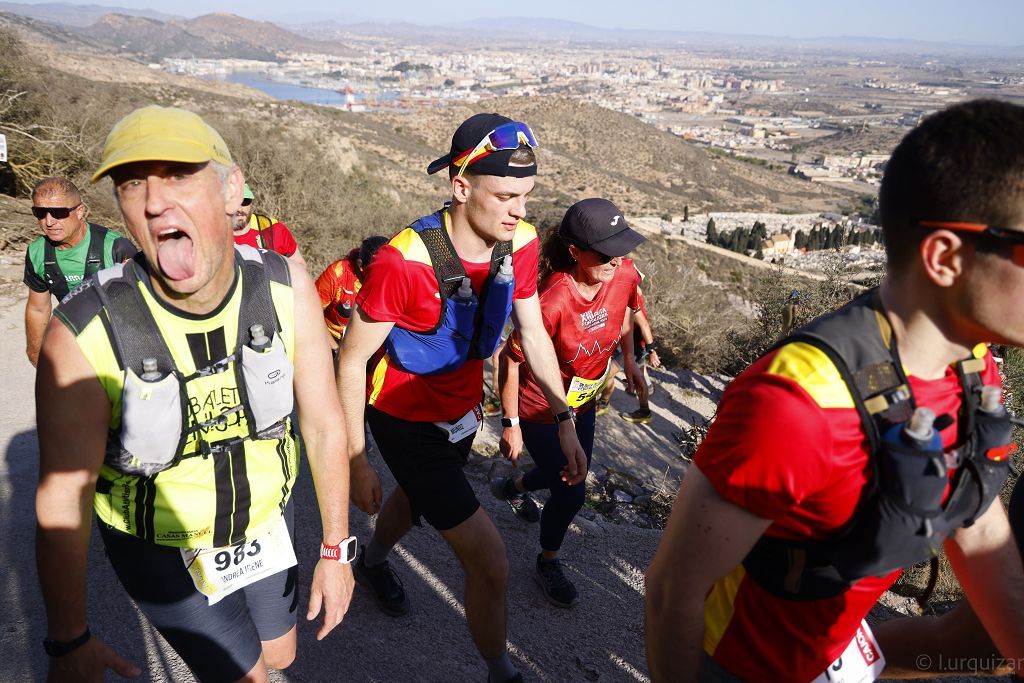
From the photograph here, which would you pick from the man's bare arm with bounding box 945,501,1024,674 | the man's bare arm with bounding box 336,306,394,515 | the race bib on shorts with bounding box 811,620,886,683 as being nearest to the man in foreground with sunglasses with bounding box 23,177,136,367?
the man's bare arm with bounding box 336,306,394,515

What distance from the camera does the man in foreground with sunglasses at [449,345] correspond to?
2.38m

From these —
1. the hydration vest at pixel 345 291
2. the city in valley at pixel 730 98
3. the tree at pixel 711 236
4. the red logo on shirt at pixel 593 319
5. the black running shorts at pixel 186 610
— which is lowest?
the tree at pixel 711 236

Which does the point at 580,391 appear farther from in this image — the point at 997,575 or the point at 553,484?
the point at 997,575

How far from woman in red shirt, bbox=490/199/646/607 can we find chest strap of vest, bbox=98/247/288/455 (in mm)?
1487

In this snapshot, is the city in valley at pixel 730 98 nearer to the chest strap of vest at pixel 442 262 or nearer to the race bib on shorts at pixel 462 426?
the race bib on shorts at pixel 462 426

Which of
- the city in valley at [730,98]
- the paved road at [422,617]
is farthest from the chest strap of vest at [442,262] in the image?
the city in valley at [730,98]

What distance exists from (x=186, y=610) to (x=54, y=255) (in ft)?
9.88

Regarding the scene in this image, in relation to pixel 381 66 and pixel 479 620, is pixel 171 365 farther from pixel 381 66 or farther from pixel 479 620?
pixel 381 66

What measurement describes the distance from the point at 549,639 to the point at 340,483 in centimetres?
163

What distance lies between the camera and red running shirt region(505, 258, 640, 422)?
3193 millimetres

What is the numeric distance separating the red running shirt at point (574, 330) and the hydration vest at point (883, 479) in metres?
1.83

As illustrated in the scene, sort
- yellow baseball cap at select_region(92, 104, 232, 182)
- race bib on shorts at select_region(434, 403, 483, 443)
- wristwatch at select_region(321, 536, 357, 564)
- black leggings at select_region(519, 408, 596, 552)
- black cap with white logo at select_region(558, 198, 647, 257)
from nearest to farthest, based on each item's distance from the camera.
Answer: yellow baseball cap at select_region(92, 104, 232, 182) → wristwatch at select_region(321, 536, 357, 564) → race bib on shorts at select_region(434, 403, 483, 443) → black cap with white logo at select_region(558, 198, 647, 257) → black leggings at select_region(519, 408, 596, 552)

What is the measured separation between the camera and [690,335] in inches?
476

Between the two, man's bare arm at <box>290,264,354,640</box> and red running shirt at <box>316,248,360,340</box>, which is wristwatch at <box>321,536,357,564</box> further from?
red running shirt at <box>316,248,360,340</box>
